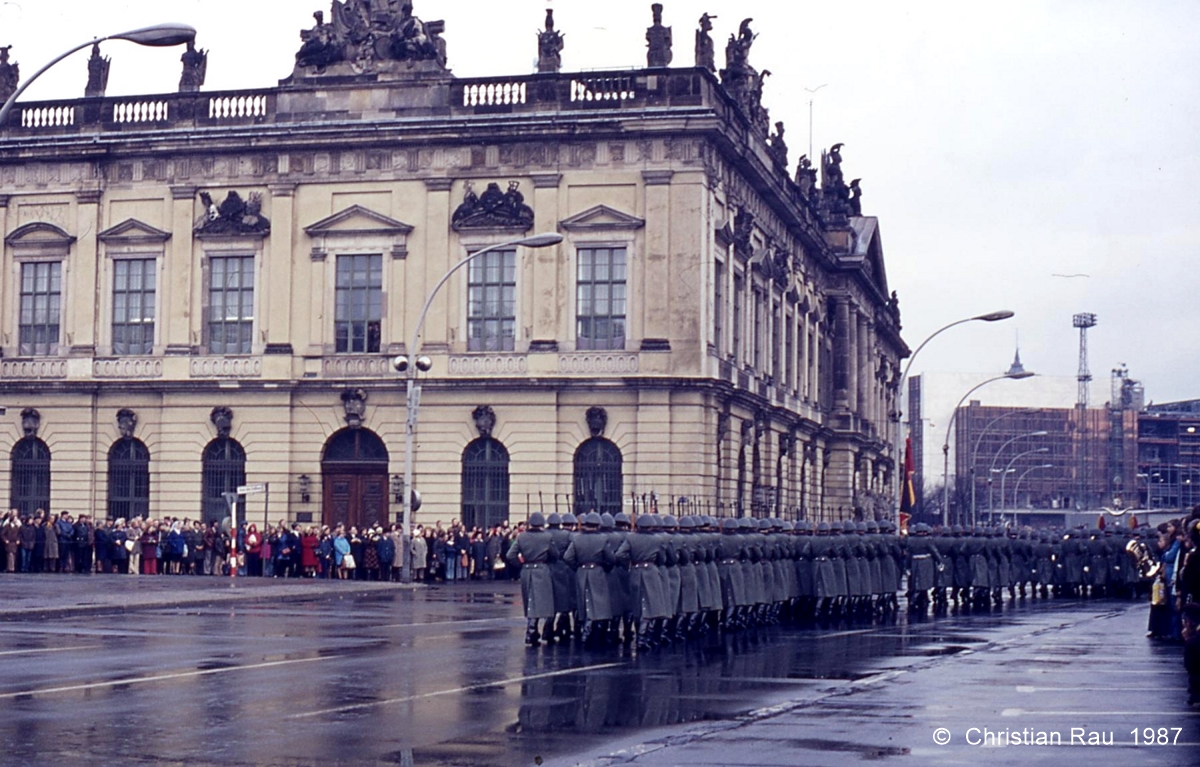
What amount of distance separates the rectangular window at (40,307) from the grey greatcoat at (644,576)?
33.2 m

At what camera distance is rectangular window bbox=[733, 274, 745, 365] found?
5269 cm

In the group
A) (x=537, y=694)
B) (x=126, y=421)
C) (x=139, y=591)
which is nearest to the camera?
(x=537, y=694)

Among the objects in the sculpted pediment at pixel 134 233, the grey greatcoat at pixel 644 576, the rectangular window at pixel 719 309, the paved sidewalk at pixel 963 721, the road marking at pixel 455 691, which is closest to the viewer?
the paved sidewalk at pixel 963 721

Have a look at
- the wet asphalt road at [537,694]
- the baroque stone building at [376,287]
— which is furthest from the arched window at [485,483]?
the wet asphalt road at [537,694]

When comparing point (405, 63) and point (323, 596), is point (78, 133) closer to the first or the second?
point (405, 63)

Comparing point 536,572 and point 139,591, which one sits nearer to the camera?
point 536,572

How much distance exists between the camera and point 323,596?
3569 centimetres

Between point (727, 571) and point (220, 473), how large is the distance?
2757 cm

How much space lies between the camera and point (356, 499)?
1976 inches

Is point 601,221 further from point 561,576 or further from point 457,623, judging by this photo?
point 561,576

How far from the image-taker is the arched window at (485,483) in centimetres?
4911

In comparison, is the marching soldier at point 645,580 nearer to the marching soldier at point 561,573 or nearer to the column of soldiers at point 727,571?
the column of soldiers at point 727,571

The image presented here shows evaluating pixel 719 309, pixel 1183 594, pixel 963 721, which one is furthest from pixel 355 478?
pixel 963 721

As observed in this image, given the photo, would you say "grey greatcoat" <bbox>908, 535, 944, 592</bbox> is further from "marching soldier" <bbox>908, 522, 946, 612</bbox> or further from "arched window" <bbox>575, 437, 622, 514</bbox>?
"arched window" <bbox>575, 437, 622, 514</bbox>
